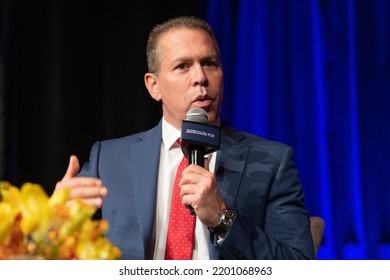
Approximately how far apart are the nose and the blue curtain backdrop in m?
1.43

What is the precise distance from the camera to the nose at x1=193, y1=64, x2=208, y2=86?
1785 mm

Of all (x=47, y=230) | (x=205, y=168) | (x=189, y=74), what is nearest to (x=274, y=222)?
(x=205, y=168)

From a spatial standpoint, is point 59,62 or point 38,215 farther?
point 59,62

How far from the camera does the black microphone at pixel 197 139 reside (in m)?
1.39

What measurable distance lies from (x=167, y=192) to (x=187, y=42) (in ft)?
1.49

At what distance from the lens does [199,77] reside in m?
1.79

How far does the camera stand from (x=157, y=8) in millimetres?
3084

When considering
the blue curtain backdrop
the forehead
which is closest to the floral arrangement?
the forehead

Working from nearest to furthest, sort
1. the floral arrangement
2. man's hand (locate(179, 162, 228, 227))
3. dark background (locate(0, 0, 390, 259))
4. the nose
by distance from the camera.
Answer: the floral arrangement → man's hand (locate(179, 162, 228, 227)) → the nose → dark background (locate(0, 0, 390, 259))

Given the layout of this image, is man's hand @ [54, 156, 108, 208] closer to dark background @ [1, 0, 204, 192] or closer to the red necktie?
the red necktie

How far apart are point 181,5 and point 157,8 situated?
0.13 m

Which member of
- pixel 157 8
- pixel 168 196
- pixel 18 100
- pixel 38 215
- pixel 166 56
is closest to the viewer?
pixel 38 215
